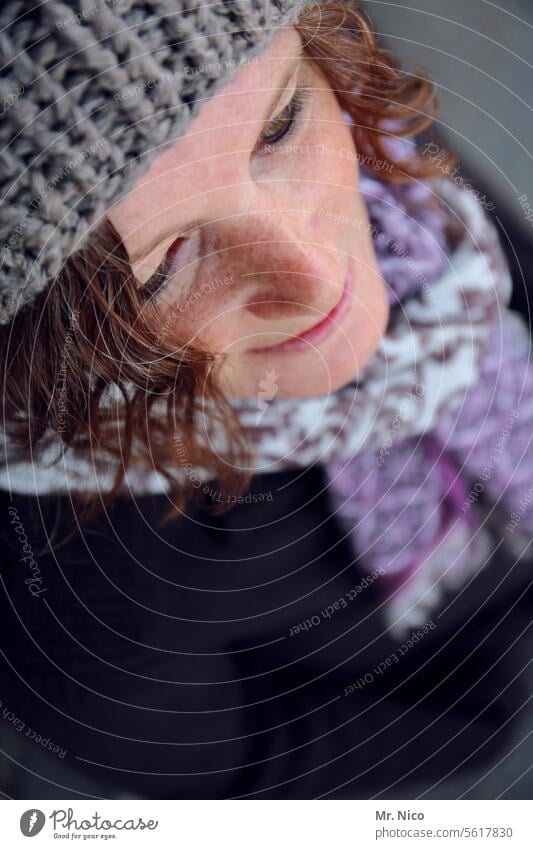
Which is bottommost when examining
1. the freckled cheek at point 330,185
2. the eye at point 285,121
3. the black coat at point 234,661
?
the black coat at point 234,661

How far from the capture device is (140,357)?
426mm

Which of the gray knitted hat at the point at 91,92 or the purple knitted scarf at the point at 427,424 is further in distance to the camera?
the purple knitted scarf at the point at 427,424

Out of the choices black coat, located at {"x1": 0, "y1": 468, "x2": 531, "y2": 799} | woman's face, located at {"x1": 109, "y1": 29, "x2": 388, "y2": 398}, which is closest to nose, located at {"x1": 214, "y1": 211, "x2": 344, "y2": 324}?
woman's face, located at {"x1": 109, "y1": 29, "x2": 388, "y2": 398}

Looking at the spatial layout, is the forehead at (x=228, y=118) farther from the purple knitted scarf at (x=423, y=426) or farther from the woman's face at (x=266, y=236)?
the purple knitted scarf at (x=423, y=426)

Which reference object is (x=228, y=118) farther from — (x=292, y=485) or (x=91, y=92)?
(x=292, y=485)

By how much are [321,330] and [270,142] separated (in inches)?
4.1

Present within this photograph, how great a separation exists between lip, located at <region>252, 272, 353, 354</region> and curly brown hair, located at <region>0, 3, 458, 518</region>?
0.04 m

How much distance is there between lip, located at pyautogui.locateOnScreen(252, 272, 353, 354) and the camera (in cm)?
44

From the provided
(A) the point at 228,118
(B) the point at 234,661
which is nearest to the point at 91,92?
(A) the point at 228,118

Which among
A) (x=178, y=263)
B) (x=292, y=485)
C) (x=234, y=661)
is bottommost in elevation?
(x=234, y=661)

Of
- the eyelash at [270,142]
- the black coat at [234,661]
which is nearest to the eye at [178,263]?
the eyelash at [270,142]

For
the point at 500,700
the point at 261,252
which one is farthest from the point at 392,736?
the point at 261,252

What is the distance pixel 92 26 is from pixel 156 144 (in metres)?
0.05

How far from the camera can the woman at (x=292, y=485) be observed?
0.42m
